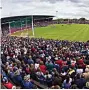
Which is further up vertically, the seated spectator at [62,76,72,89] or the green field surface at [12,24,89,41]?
the seated spectator at [62,76,72,89]

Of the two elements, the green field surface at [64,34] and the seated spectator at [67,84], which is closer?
the seated spectator at [67,84]

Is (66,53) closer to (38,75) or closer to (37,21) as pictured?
(38,75)

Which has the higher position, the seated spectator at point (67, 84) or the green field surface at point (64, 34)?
the seated spectator at point (67, 84)

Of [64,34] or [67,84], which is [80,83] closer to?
[67,84]

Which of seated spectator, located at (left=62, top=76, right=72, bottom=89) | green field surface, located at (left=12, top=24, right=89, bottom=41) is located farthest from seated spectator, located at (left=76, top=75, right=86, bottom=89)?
green field surface, located at (left=12, top=24, right=89, bottom=41)

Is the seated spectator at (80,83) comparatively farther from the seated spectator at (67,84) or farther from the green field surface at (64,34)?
the green field surface at (64,34)

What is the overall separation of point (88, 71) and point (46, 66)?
10.2 feet

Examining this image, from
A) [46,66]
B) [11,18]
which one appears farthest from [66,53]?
[11,18]

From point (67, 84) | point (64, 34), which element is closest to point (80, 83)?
point (67, 84)

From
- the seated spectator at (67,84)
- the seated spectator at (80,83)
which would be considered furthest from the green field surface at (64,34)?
the seated spectator at (80,83)

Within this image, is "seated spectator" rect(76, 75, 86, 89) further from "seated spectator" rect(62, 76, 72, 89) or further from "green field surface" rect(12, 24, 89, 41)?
"green field surface" rect(12, 24, 89, 41)

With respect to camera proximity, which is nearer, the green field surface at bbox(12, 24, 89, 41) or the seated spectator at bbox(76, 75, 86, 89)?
the seated spectator at bbox(76, 75, 86, 89)

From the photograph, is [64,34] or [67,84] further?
[64,34]

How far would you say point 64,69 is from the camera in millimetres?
16938
